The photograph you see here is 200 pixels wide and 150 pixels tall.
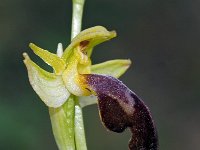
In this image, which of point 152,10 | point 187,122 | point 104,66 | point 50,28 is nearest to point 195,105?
point 187,122

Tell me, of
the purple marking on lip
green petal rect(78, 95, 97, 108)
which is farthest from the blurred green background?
the purple marking on lip

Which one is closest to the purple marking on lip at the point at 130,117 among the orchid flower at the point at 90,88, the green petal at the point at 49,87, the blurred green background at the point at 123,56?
the orchid flower at the point at 90,88

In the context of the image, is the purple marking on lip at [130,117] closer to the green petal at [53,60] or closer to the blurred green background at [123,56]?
the green petal at [53,60]

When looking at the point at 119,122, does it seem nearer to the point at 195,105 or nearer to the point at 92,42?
the point at 92,42

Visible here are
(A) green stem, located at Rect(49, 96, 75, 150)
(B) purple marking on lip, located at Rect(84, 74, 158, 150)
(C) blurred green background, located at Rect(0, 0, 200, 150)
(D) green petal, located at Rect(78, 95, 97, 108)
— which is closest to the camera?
(B) purple marking on lip, located at Rect(84, 74, 158, 150)

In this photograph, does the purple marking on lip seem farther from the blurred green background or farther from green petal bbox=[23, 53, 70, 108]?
the blurred green background

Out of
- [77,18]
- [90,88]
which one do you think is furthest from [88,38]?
[90,88]
